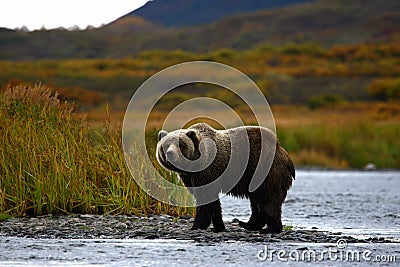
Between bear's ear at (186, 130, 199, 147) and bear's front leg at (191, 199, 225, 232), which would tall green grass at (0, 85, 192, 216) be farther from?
bear's ear at (186, 130, 199, 147)

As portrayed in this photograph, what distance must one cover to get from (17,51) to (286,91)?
1525cm

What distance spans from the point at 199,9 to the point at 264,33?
2895 cm

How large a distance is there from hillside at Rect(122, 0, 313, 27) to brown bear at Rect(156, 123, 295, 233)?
87.4m

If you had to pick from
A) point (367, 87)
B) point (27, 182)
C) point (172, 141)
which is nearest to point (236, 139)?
point (172, 141)

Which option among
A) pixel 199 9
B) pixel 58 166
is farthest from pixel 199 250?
pixel 199 9

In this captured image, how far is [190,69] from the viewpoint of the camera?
166ft

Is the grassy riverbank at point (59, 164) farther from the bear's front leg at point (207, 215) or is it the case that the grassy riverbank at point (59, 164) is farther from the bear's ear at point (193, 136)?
the bear's ear at point (193, 136)

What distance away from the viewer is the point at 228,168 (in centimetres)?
1108

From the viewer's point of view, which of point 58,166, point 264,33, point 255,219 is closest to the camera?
point 255,219

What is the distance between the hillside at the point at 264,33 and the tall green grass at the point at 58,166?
4372cm

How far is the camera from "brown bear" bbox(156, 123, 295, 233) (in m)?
10.9

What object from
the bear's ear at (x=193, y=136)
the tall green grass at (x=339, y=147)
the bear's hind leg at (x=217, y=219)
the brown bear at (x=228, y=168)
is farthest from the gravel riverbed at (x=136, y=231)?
the tall green grass at (x=339, y=147)

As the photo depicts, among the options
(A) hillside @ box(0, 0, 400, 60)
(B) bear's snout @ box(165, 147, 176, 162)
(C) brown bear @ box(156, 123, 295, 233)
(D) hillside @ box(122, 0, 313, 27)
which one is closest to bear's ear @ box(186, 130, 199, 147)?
(C) brown bear @ box(156, 123, 295, 233)

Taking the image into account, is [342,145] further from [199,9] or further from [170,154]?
[199,9]
